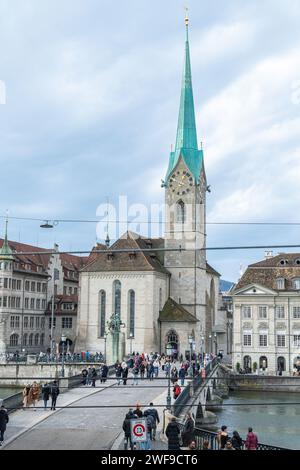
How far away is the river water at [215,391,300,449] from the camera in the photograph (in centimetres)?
3894

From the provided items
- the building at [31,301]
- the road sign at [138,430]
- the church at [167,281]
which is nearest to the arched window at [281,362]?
the church at [167,281]

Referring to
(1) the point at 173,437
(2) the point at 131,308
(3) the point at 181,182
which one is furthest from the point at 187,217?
(1) the point at 173,437

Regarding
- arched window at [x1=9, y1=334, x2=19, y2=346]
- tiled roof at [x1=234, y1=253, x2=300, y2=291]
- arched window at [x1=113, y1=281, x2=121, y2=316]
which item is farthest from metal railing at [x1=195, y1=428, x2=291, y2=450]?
arched window at [x1=9, y1=334, x2=19, y2=346]

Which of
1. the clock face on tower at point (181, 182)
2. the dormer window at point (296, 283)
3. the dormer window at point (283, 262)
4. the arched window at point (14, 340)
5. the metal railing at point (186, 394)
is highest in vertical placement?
the clock face on tower at point (181, 182)

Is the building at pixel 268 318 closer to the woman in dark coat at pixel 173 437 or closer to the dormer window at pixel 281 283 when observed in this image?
the dormer window at pixel 281 283

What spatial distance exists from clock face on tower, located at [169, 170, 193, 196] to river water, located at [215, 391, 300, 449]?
24.6 metres

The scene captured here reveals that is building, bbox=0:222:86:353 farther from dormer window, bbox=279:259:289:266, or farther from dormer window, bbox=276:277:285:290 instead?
dormer window, bbox=279:259:289:266

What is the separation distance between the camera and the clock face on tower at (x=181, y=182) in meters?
75.8

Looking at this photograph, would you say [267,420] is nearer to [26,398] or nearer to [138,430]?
[26,398]

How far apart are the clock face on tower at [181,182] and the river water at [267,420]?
970 inches

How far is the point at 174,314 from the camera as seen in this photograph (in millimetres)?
71562

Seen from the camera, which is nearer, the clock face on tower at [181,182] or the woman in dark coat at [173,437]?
the woman in dark coat at [173,437]

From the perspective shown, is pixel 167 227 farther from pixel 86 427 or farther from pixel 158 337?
pixel 86 427

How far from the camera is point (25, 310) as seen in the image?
265 ft
